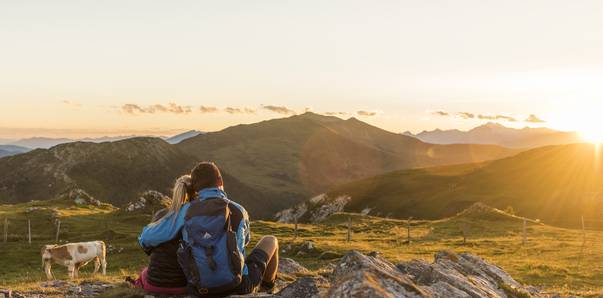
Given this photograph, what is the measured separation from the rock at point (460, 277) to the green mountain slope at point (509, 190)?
82281 millimetres

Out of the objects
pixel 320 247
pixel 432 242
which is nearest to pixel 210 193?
pixel 320 247

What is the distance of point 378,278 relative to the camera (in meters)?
8.73

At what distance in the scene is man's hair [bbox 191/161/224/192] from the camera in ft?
31.0

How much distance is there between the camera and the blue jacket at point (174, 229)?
9.41 metres

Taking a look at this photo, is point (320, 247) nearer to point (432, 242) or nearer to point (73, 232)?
point (432, 242)

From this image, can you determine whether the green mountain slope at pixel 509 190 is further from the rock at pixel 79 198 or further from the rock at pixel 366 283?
the rock at pixel 366 283

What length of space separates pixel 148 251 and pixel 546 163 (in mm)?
157173

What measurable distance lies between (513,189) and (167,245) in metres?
131

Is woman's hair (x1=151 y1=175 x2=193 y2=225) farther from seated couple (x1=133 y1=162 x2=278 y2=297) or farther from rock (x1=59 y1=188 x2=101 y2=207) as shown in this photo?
rock (x1=59 y1=188 x2=101 y2=207)

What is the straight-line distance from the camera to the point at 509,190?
12650 cm

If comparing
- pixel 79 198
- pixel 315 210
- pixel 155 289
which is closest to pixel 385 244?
pixel 155 289

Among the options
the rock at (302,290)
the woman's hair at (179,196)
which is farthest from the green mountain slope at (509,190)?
the woman's hair at (179,196)

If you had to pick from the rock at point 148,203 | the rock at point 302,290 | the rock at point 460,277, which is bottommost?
the rock at point 148,203

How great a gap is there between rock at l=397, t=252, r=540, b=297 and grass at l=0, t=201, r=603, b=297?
6.79 metres
